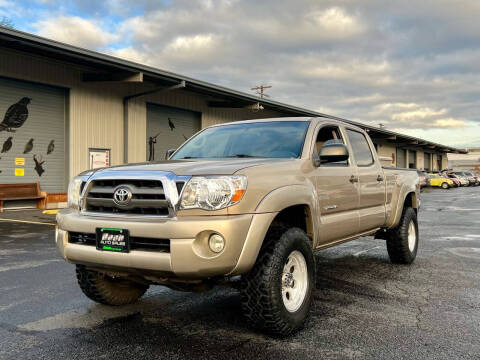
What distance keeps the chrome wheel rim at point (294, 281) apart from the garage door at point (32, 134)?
14225 mm

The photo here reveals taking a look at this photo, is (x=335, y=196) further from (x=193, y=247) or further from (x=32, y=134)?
(x=32, y=134)

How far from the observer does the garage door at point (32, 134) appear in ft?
50.2

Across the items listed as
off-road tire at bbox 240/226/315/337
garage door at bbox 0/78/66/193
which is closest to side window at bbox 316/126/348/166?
off-road tire at bbox 240/226/315/337

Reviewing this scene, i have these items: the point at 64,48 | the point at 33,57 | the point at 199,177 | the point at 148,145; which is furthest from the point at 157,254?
the point at 148,145

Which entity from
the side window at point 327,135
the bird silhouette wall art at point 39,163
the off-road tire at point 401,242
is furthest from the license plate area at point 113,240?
the bird silhouette wall art at point 39,163

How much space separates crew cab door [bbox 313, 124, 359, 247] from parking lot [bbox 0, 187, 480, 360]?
74cm

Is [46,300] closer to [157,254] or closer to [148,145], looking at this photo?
[157,254]

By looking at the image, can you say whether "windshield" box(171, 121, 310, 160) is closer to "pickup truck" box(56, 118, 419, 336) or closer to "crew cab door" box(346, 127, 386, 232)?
"pickup truck" box(56, 118, 419, 336)

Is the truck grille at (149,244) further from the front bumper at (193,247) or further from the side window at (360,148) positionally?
the side window at (360,148)

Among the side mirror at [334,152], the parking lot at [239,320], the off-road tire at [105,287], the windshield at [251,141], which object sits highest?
the windshield at [251,141]

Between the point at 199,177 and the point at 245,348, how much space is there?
1337mm

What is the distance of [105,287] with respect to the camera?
432cm

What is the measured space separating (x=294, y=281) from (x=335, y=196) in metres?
1.15

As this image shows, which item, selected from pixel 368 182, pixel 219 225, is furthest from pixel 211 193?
pixel 368 182
